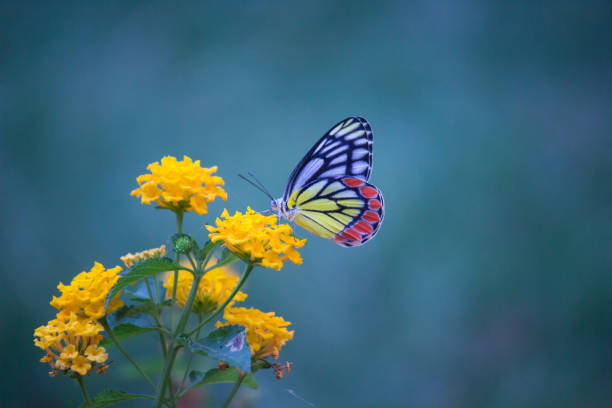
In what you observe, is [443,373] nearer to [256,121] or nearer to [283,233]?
[256,121]

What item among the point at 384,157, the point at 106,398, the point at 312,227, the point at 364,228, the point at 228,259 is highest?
the point at 384,157

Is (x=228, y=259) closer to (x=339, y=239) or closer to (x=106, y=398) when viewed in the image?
(x=106, y=398)

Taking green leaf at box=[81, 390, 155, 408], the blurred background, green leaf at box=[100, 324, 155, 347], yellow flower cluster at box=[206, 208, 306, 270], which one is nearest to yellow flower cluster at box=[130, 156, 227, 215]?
yellow flower cluster at box=[206, 208, 306, 270]

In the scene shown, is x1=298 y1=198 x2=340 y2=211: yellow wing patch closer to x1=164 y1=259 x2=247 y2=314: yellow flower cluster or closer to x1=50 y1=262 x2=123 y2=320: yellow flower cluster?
x1=164 y1=259 x2=247 y2=314: yellow flower cluster

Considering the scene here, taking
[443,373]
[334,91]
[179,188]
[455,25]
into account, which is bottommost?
[179,188]

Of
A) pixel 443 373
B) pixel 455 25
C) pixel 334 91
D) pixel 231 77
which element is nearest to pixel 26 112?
pixel 231 77

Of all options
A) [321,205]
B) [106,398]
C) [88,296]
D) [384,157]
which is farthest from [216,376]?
[384,157]
